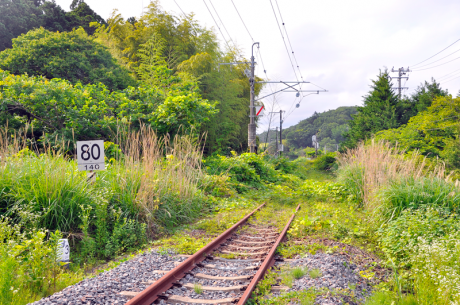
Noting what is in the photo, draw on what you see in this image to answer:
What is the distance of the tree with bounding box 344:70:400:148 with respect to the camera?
84.3 feet

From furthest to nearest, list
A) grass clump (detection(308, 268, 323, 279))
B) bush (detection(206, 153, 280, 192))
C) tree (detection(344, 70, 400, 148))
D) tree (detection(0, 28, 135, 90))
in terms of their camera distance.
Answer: tree (detection(344, 70, 400, 148)) < tree (detection(0, 28, 135, 90)) < bush (detection(206, 153, 280, 192)) < grass clump (detection(308, 268, 323, 279))

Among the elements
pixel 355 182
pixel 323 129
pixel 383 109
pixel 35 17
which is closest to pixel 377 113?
pixel 383 109

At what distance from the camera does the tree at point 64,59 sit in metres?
13.0

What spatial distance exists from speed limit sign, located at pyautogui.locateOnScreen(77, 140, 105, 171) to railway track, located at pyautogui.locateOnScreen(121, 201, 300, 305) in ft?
7.51

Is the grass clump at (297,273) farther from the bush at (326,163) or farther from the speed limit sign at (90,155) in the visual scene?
the bush at (326,163)

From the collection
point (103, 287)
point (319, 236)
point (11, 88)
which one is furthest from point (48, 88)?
point (319, 236)

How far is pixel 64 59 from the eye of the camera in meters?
13.4

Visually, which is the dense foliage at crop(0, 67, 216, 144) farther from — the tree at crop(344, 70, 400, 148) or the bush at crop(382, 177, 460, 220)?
the tree at crop(344, 70, 400, 148)

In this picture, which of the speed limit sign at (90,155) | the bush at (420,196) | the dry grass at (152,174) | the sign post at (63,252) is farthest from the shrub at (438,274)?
the speed limit sign at (90,155)

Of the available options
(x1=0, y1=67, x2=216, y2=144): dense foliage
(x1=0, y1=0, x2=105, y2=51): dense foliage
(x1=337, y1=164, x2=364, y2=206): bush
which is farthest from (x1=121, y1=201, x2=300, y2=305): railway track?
(x1=0, y1=0, x2=105, y2=51): dense foliage

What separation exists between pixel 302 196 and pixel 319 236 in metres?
4.82

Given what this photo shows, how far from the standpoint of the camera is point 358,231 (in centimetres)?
551

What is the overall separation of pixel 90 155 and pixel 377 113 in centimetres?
2645

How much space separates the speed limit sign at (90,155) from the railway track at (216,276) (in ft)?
7.51
